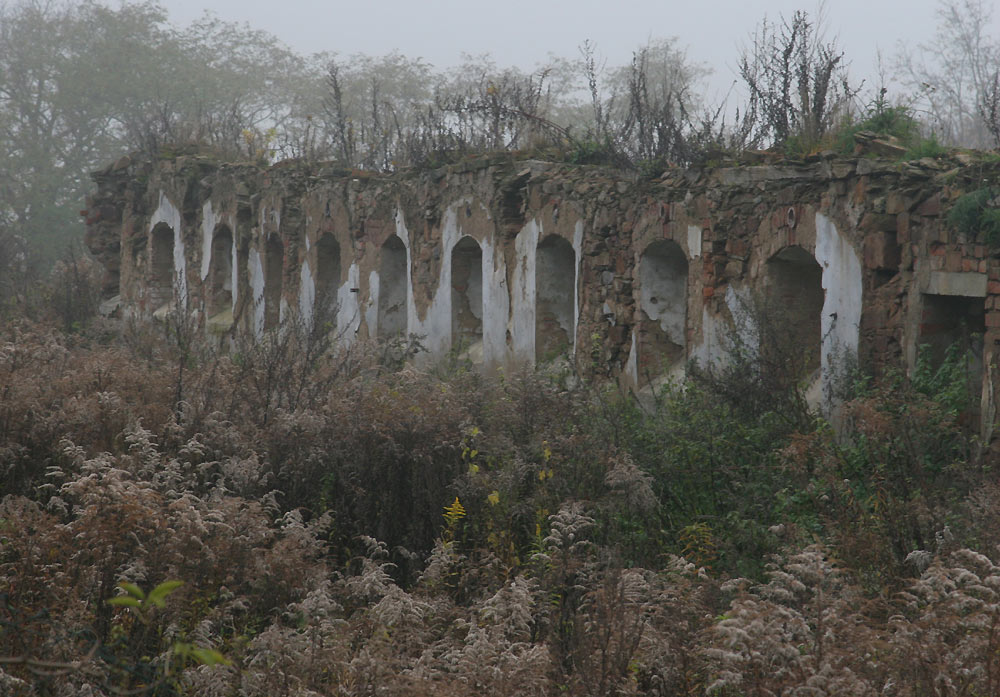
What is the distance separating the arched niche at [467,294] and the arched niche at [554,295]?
5.31 feet

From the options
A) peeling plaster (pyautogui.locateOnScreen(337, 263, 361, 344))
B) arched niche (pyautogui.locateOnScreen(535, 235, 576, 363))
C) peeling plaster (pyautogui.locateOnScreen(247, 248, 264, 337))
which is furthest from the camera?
peeling plaster (pyautogui.locateOnScreen(247, 248, 264, 337))

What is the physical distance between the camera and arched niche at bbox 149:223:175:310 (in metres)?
19.4

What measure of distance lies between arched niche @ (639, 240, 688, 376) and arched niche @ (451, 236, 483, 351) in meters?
3.37

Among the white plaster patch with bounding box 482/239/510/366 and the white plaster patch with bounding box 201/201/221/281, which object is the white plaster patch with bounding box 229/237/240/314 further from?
the white plaster patch with bounding box 482/239/510/366

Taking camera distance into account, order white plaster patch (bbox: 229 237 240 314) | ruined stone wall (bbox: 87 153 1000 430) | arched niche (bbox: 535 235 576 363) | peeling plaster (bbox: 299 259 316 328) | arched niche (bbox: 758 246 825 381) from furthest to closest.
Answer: white plaster patch (bbox: 229 237 240 314) → peeling plaster (bbox: 299 259 316 328) → arched niche (bbox: 535 235 576 363) → arched niche (bbox: 758 246 825 381) → ruined stone wall (bbox: 87 153 1000 430)

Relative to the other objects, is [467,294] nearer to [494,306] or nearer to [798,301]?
[494,306]

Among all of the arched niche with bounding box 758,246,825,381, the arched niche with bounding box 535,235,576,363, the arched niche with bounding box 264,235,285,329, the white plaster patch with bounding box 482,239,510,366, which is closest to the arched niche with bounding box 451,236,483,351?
the white plaster patch with bounding box 482,239,510,366

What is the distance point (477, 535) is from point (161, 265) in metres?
14.7

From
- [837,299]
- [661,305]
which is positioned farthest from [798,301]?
[661,305]

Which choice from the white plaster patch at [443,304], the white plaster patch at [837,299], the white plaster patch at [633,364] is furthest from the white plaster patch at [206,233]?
the white plaster patch at [837,299]

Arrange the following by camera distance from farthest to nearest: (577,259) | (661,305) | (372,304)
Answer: (372,304) → (577,259) → (661,305)

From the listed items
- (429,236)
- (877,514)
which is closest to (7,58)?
(429,236)

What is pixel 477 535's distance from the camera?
648 centimetres

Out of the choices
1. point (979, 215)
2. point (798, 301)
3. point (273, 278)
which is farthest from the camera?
point (273, 278)
